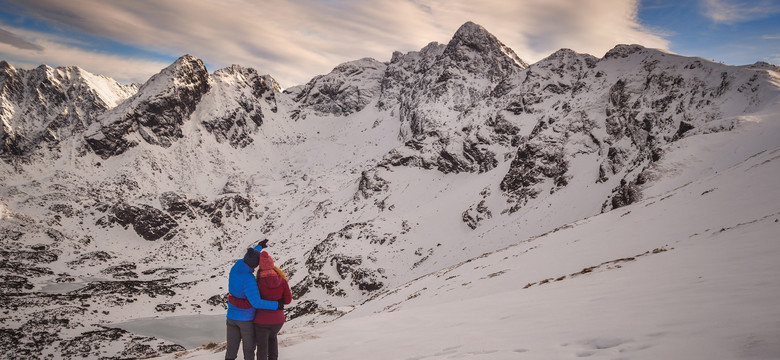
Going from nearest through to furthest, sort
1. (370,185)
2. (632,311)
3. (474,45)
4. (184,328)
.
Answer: (632,311) → (184,328) → (370,185) → (474,45)

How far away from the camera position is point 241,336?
25.9 feet

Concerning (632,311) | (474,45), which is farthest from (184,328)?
(474,45)

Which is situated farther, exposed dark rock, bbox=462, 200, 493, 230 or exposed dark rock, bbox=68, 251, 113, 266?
exposed dark rock, bbox=68, 251, 113, 266

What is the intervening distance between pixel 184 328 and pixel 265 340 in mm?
87591

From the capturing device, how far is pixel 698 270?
8492mm

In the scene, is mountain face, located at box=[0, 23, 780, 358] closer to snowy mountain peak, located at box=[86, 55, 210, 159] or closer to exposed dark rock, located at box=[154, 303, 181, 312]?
exposed dark rock, located at box=[154, 303, 181, 312]

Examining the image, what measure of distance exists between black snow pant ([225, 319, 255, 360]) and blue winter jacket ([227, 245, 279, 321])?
0.15 metres

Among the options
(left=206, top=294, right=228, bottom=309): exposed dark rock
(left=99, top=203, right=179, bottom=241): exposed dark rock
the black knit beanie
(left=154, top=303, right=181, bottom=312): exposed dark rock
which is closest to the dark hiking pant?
the black knit beanie

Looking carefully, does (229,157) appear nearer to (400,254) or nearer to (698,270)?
(400,254)

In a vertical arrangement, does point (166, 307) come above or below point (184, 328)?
above

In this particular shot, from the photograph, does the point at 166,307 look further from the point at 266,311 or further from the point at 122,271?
the point at 266,311

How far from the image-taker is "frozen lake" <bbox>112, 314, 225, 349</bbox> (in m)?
72.4

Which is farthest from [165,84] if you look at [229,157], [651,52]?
[651,52]

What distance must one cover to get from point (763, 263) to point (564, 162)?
71087 mm
